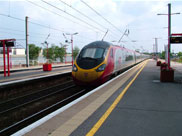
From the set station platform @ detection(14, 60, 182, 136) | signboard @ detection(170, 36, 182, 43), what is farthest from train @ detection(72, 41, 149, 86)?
signboard @ detection(170, 36, 182, 43)

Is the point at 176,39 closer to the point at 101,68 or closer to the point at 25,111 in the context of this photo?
the point at 101,68

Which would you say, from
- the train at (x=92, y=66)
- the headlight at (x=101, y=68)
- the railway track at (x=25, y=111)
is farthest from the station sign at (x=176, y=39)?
the railway track at (x=25, y=111)

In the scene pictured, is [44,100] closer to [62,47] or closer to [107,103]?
[107,103]

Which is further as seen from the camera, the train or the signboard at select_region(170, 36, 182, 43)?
the signboard at select_region(170, 36, 182, 43)

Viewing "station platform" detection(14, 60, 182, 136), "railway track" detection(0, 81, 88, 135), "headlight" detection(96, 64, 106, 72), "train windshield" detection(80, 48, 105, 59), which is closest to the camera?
"station platform" detection(14, 60, 182, 136)

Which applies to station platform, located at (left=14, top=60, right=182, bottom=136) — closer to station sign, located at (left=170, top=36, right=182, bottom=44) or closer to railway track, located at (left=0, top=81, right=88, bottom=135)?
railway track, located at (left=0, top=81, right=88, bottom=135)

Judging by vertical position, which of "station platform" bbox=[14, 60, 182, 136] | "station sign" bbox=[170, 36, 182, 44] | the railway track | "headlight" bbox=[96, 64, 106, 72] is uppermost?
"station sign" bbox=[170, 36, 182, 44]

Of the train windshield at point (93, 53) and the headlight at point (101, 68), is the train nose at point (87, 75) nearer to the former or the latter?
the headlight at point (101, 68)

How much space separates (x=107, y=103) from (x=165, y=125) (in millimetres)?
2142

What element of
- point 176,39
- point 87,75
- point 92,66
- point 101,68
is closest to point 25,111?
point 87,75

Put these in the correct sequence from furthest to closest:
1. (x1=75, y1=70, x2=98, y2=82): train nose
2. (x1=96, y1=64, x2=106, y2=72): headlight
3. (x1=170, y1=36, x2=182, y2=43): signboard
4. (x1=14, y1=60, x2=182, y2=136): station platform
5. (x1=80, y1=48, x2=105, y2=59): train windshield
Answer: (x1=170, y1=36, x2=182, y2=43): signboard
(x1=80, y1=48, x2=105, y2=59): train windshield
(x1=96, y1=64, x2=106, y2=72): headlight
(x1=75, y1=70, x2=98, y2=82): train nose
(x1=14, y1=60, x2=182, y2=136): station platform

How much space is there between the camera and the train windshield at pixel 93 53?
9.81 meters

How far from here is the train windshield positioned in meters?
9.81

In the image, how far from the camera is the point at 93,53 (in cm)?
996
